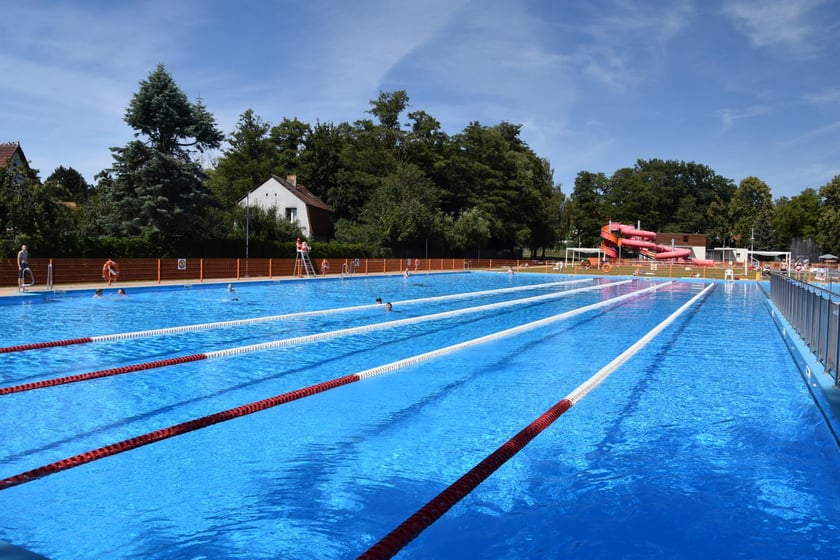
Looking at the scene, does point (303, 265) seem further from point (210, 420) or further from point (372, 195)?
point (210, 420)

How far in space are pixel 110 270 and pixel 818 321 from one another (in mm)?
22229

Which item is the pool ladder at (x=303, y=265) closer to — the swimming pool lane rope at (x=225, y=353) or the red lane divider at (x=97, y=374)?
the swimming pool lane rope at (x=225, y=353)

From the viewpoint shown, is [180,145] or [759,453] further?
[180,145]

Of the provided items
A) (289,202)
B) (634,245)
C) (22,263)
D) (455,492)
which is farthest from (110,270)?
(634,245)

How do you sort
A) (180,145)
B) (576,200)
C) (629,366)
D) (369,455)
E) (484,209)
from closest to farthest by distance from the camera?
1. (369,455)
2. (629,366)
3. (180,145)
4. (484,209)
5. (576,200)

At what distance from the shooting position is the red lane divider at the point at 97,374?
736 centimetres

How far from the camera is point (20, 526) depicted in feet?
13.1

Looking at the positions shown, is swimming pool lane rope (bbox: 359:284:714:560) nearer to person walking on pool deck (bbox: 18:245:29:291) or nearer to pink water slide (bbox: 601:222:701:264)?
person walking on pool deck (bbox: 18:245:29:291)

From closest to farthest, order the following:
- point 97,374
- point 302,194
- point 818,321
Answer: point 97,374 < point 818,321 < point 302,194

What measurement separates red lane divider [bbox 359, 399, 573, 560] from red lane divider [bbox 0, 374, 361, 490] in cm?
264

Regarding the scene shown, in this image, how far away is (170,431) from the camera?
18.5 feet

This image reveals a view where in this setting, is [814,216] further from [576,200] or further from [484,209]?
[484,209]

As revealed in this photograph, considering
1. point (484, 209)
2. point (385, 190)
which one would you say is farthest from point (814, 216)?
point (385, 190)

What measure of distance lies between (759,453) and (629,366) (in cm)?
409
